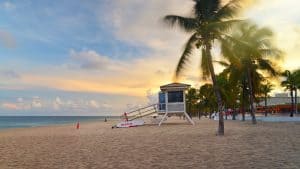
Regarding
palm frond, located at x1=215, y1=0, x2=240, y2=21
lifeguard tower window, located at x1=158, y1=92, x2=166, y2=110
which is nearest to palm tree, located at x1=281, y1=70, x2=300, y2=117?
lifeguard tower window, located at x1=158, y1=92, x2=166, y2=110

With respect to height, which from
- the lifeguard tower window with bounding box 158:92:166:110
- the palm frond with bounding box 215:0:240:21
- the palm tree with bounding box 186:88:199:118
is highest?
the palm frond with bounding box 215:0:240:21

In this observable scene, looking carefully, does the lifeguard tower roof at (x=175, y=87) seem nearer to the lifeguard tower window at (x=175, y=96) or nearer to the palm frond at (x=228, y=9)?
the lifeguard tower window at (x=175, y=96)

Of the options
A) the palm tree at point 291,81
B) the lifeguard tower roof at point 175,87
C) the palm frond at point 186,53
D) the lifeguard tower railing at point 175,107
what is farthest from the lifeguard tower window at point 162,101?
the palm tree at point 291,81

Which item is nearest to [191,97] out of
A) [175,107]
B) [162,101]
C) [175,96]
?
[162,101]

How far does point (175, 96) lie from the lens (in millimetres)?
33094

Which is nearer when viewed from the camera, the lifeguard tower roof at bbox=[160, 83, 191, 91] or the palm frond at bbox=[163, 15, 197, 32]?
the palm frond at bbox=[163, 15, 197, 32]

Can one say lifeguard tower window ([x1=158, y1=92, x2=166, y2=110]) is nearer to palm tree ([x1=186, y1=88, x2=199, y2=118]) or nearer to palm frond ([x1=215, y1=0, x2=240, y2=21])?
palm frond ([x1=215, y1=0, x2=240, y2=21])

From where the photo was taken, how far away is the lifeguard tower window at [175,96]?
108 ft

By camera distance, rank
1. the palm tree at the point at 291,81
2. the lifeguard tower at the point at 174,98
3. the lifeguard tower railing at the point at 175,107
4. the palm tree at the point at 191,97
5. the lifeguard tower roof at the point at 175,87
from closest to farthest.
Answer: the lifeguard tower roof at the point at 175,87 < the lifeguard tower at the point at 174,98 < the lifeguard tower railing at the point at 175,107 < the palm tree at the point at 291,81 < the palm tree at the point at 191,97

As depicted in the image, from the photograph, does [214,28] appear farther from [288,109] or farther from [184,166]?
[288,109]

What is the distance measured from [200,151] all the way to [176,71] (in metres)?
8.53

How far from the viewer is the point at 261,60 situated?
33219 mm

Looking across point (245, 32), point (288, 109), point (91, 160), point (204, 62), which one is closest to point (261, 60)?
point (245, 32)

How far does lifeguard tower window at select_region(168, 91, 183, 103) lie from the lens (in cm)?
3288
